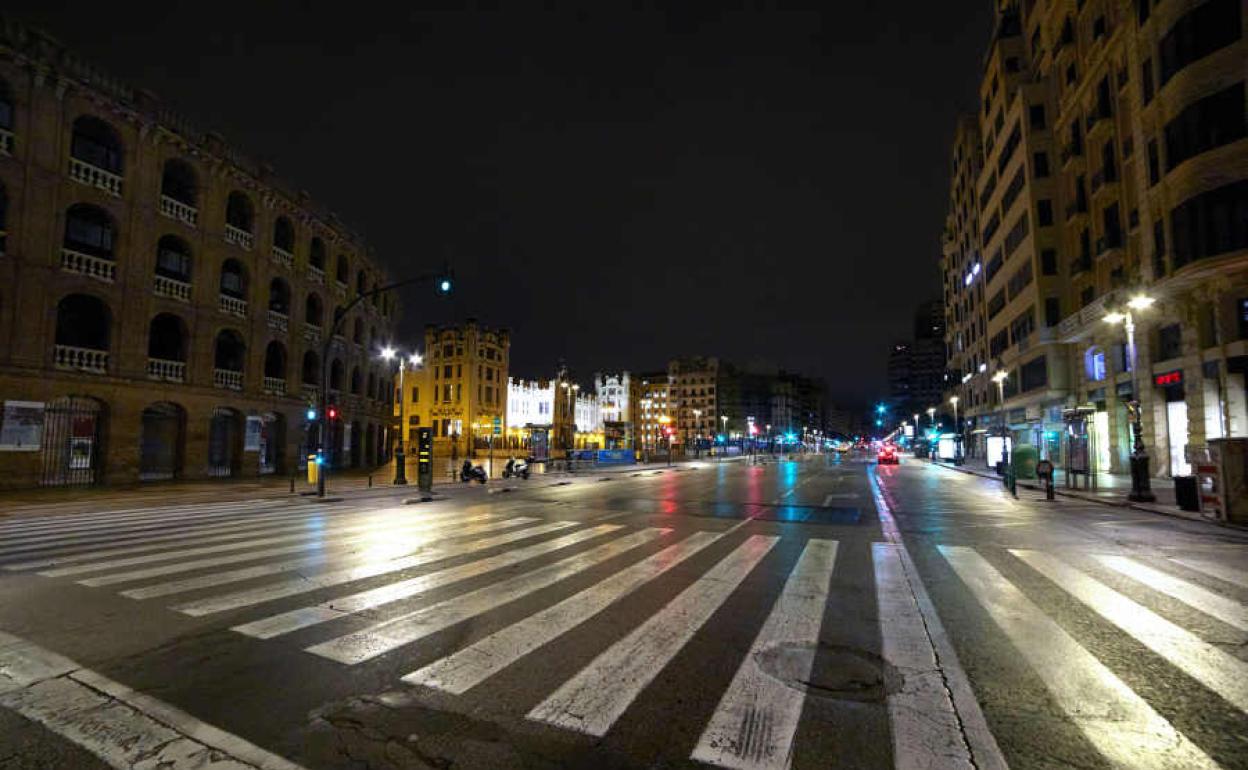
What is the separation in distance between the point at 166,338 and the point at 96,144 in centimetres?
846

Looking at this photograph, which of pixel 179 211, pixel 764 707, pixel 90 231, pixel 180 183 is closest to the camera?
pixel 764 707

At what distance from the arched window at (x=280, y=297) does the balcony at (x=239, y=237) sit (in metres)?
2.97

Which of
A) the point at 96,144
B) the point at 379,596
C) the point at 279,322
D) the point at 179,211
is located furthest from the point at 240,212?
the point at 379,596

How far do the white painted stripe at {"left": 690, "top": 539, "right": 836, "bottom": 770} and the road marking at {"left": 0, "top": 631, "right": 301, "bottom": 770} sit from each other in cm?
235

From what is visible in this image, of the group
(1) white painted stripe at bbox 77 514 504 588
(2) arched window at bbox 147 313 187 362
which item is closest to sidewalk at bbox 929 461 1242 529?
(1) white painted stripe at bbox 77 514 504 588

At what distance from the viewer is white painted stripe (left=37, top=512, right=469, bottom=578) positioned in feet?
26.8

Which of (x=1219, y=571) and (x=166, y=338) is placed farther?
(x=166, y=338)

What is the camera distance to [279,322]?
105ft

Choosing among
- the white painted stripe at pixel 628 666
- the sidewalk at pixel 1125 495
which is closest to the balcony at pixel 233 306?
the white painted stripe at pixel 628 666

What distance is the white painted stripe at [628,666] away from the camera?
3809mm

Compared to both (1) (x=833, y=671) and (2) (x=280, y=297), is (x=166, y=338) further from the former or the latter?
(1) (x=833, y=671)

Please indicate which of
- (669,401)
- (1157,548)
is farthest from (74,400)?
(669,401)

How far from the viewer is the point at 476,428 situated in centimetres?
8450

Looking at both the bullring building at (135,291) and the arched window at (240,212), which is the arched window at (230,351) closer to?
the bullring building at (135,291)
